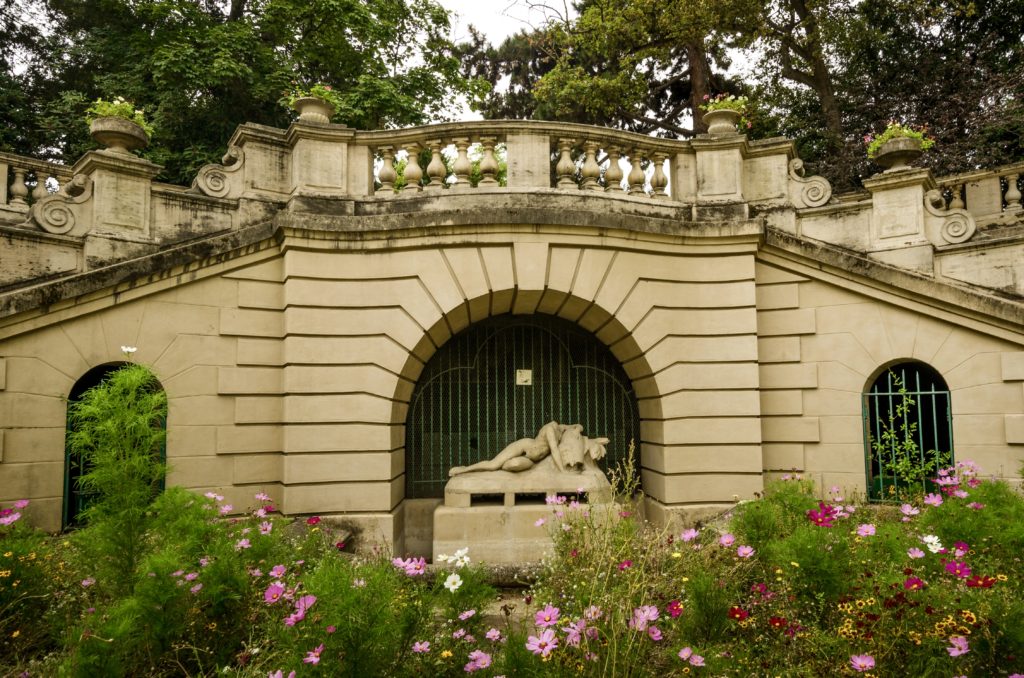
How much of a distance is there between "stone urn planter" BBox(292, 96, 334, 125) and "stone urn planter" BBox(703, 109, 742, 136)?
5051 millimetres

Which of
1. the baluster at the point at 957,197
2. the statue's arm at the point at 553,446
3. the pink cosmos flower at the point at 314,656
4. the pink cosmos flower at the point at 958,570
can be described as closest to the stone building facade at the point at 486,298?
the baluster at the point at 957,197

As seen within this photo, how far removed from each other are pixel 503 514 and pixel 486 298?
261cm

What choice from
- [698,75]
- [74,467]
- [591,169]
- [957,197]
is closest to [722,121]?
[591,169]

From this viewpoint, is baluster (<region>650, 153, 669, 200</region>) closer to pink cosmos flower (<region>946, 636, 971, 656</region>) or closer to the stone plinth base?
the stone plinth base

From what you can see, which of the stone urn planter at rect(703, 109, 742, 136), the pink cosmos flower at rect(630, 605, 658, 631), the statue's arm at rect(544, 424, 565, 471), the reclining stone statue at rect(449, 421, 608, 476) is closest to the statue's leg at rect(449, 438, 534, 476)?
the reclining stone statue at rect(449, 421, 608, 476)

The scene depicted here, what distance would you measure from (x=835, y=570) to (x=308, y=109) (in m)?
7.73

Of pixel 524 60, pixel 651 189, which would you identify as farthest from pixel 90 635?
pixel 524 60

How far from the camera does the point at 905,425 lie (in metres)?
7.68

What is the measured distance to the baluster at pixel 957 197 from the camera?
954 centimetres

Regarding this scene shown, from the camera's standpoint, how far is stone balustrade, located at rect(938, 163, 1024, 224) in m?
9.60

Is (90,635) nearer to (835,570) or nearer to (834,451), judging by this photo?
(835,570)

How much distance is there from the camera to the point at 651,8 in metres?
16.2

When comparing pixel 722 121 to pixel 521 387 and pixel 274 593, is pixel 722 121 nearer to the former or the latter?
pixel 521 387

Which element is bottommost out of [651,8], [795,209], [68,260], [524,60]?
[68,260]
